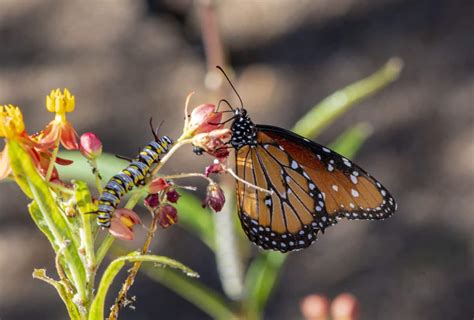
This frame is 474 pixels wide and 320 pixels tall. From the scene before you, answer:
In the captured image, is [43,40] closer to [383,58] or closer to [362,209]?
[383,58]

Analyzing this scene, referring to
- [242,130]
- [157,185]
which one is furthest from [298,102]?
[157,185]

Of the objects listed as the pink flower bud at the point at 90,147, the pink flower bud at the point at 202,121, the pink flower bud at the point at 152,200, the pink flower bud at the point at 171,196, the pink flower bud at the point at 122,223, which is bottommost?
the pink flower bud at the point at 122,223

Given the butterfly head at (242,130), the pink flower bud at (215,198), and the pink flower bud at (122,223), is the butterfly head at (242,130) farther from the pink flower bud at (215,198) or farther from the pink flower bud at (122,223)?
the pink flower bud at (122,223)

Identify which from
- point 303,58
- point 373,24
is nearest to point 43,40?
point 303,58

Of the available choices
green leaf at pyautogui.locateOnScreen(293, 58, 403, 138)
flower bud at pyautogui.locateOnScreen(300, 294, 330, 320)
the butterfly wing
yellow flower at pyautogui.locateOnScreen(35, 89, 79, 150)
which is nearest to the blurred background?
green leaf at pyautogui.locateOnScreen(293, 58, 403, 138)

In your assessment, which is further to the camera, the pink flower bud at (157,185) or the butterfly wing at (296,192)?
the butterfly wing at (296,192)

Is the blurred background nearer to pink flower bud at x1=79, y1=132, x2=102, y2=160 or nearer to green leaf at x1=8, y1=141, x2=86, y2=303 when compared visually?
pink flower bud at x1=79, y1=132, x2=102, y2=160

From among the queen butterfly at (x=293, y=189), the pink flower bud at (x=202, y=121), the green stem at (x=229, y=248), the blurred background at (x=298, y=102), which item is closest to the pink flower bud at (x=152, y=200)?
the pink flower bud at (x=202, y=121)
